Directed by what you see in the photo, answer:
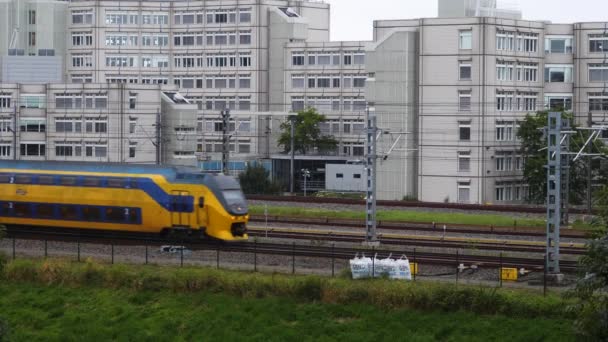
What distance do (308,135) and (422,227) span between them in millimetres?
33355

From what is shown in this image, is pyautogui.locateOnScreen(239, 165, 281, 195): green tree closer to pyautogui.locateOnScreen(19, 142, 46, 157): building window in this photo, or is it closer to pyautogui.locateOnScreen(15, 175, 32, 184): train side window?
pyautogui.locateOnScreen(19, 142, 46, 157): building window

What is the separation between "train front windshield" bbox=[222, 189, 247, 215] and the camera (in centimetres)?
4578

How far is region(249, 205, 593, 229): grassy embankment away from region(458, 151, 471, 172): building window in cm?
1044

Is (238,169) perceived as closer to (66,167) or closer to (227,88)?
(227,88)

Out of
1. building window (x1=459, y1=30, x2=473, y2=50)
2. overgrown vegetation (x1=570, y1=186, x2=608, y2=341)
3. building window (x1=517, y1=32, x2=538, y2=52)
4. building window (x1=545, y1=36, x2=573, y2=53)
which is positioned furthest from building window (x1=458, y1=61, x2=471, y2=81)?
overgrown vegetation (x1=570, y1=186, x2=608, y2=341)

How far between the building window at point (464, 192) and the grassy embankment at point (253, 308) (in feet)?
116

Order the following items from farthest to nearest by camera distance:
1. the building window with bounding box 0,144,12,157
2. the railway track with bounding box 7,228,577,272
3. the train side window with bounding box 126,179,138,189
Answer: the building window with bounding box 0,144,12,157 → the train side window with bounding box 126,179,138,189 → the railway track with bounding box 7,228,577,272

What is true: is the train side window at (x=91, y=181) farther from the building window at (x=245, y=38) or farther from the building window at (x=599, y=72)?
the building window at (x=245, y=38)

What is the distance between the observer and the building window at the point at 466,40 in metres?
71.4

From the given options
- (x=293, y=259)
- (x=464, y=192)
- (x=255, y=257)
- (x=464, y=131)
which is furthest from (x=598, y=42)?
(x=255, y=257)

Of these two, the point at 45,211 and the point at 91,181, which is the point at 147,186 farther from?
the point at 45,211

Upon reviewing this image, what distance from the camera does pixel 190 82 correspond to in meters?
98.9

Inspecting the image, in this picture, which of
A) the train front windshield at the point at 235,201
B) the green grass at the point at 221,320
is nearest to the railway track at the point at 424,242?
the train front windshield at the point at 235,201

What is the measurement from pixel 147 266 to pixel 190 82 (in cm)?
5920
